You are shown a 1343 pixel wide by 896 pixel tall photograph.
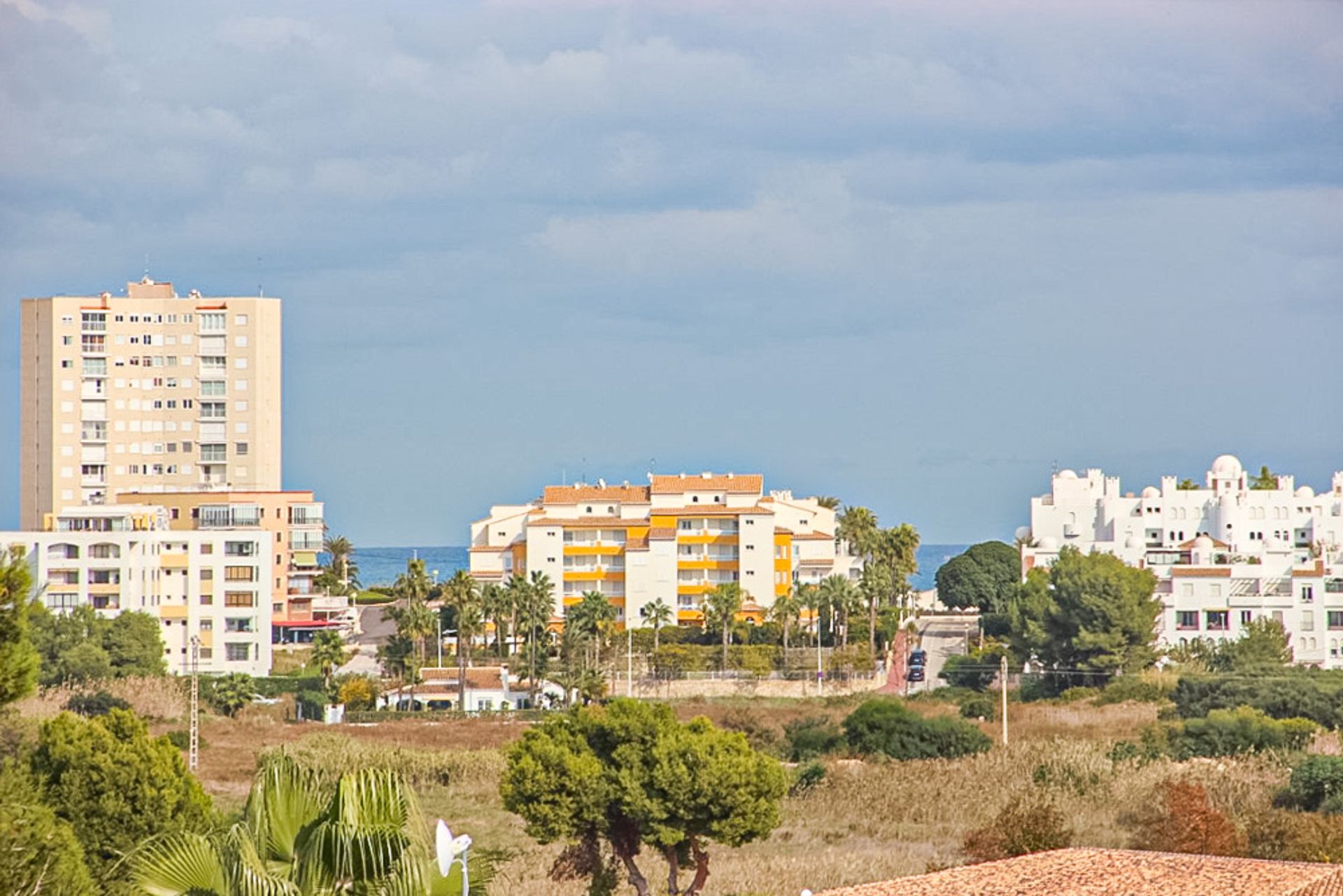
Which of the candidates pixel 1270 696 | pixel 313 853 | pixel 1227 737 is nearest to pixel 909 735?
pixel 1227 737

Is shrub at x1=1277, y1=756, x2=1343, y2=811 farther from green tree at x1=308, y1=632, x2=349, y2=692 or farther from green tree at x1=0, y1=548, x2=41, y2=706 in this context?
green tree at x1=308, y1=632, x2=349, y2=692

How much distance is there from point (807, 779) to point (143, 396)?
203 feet

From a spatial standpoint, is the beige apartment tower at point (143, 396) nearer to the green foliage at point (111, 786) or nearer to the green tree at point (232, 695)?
the green tree at point (232, 695)

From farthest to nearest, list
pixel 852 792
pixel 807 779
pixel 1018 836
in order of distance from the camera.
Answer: pixel 807 779, pixel 852 792, pixel 1018 836

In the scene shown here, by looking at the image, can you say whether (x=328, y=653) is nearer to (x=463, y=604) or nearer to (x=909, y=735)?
(x=463, y=604)

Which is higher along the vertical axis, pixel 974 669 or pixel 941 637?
pixel 941 637

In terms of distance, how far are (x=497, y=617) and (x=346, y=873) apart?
54.8 metres

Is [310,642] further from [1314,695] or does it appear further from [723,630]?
[1314,695]

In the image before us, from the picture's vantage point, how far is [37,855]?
14820mm

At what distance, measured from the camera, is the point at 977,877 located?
63.6 ft

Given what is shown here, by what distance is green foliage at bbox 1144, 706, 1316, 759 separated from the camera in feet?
134

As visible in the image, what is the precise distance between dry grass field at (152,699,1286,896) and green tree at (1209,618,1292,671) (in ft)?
44.1

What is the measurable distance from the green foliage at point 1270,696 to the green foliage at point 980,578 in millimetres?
39171

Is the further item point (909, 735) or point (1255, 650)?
point (1255, 650)
